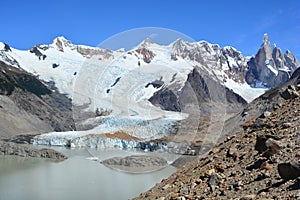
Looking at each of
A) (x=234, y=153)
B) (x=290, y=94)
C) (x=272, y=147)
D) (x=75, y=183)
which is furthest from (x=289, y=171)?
(x=75, y=183)

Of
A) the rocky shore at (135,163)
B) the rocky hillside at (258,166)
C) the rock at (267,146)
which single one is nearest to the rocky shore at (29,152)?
the rocky shore at (135,163)

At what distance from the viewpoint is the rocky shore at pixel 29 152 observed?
5144 cm

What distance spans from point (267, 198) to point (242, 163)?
2.58m

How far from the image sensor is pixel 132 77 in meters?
9.76

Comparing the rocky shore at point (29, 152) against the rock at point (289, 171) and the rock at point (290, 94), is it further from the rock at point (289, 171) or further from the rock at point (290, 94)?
the rock at point (289, 171)

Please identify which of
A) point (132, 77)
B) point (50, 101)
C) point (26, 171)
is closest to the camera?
point (132, 77)

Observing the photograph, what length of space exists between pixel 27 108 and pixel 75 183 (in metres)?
95.8

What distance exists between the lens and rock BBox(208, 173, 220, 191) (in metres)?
7.96

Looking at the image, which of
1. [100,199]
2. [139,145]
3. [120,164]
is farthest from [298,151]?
[139,145]

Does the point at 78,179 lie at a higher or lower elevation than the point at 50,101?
lower

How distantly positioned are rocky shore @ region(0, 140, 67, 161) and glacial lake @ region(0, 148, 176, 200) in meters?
10.8

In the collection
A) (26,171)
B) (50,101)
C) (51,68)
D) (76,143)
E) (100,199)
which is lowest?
(100,199)

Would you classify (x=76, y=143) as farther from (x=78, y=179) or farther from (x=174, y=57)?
(x=174, y=57)

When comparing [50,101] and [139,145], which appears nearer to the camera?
[139,145]
